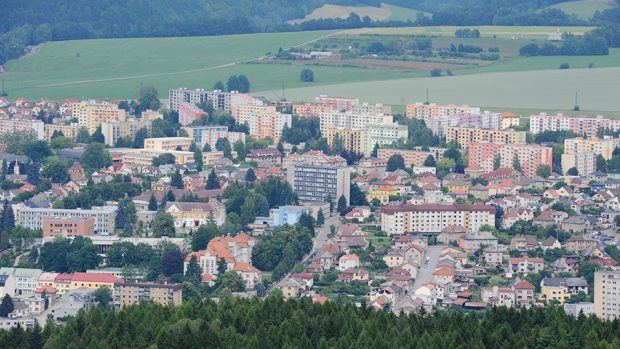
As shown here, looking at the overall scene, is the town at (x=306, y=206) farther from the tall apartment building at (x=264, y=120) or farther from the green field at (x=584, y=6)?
the green field at (x=584, y=6)

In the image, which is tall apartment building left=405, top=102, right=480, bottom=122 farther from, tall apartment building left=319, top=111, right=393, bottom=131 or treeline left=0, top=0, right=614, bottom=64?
treeline left=0, top=0, right=614, bottom=64

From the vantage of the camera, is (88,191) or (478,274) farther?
(88,191)

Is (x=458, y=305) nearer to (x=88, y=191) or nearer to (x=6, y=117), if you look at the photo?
(x=88, y=191)

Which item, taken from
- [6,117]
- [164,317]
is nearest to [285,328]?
[164,317]

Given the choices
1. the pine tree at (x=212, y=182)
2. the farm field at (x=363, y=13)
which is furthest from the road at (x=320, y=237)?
→ the farm field at (x=363, y=13)

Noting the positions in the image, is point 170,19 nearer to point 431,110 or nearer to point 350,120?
point 431,110

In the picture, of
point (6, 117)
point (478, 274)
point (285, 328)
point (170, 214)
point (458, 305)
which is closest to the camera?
point (285, 328)

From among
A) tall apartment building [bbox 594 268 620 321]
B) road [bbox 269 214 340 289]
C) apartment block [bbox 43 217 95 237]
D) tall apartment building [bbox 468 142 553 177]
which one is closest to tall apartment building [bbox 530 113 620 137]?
tall apartment building [bbox 468 142 553 177]
